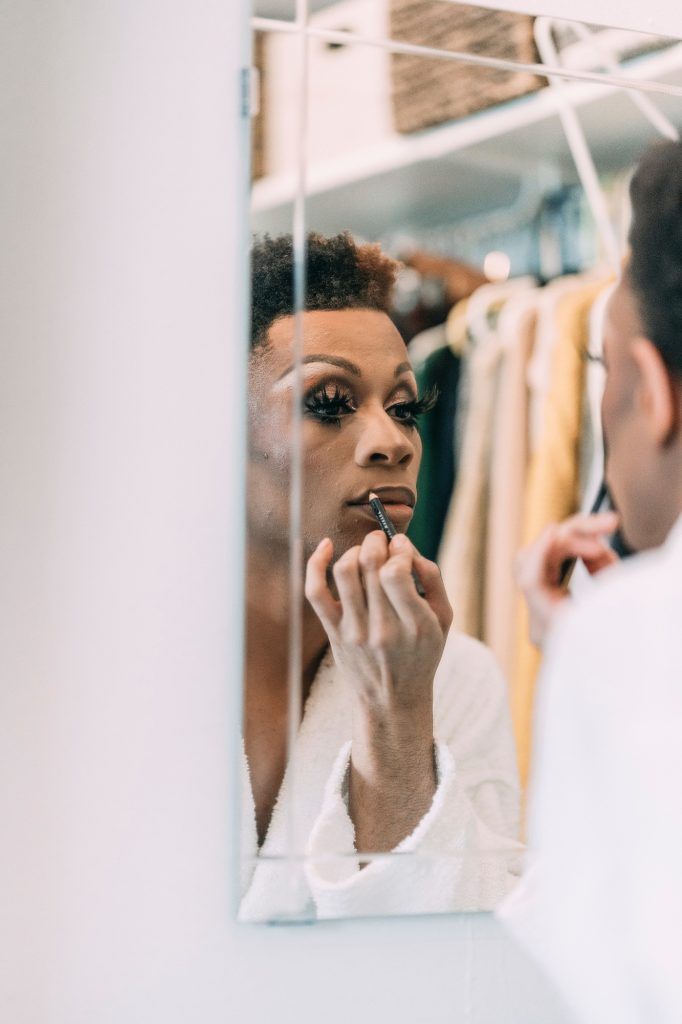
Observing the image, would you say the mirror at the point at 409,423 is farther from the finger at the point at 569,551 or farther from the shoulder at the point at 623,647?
the shoulder at the point at 623,647

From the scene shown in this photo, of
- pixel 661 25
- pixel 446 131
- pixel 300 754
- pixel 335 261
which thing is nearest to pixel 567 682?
pixel 300 754

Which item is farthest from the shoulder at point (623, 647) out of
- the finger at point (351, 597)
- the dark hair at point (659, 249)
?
the dark hair at point (659, 249)

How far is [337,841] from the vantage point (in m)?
0.87

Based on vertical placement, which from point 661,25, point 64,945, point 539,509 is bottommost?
point 64,945

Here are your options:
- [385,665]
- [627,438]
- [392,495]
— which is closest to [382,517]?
[392,495]

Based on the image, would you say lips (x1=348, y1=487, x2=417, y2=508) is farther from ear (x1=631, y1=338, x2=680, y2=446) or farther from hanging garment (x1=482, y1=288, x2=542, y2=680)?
ear (x1=631, y1=338, x2=680, y2=446)

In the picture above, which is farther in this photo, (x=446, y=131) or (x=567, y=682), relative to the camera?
(x=446, y=131)

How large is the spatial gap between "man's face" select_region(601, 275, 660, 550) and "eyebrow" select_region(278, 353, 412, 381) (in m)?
0.19

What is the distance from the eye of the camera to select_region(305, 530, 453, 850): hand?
880mm

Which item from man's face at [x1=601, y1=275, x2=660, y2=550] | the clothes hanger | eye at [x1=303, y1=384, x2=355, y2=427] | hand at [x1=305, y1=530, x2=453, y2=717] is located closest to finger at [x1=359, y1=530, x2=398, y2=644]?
hand at [x1=305, y1=530, x2=453, y2=717]

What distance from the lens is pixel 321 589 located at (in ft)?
2.87

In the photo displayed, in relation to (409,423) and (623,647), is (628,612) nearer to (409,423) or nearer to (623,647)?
(623,647)

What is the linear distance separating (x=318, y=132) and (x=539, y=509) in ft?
1.22

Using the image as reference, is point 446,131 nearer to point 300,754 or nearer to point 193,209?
point 193,209
